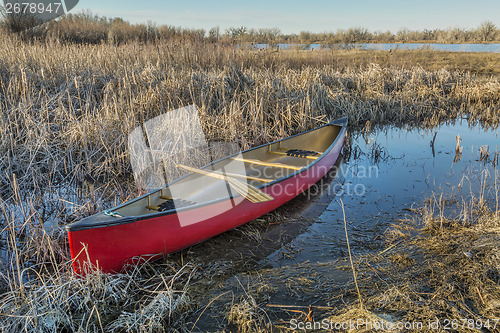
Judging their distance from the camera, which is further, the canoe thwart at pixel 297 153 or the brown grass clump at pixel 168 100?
the canoe thwart at pixel 297 153

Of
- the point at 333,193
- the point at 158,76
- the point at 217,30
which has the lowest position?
the point at 333,193

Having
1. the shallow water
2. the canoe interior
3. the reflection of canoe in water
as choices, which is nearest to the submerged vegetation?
the reflection of canoe in water

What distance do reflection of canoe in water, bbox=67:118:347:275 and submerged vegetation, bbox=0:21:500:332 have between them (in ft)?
0.64

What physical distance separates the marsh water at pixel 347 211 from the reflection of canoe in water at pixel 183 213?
259 millimetres

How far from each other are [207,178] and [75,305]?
95.3 inches

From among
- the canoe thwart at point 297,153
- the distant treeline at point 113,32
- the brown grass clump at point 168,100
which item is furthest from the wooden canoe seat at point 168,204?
the distant treeline at point 113,32

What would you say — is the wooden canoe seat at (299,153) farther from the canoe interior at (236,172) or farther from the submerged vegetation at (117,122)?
the submerged vegetation at (117,122)

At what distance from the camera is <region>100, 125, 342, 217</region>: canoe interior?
3.94 metres

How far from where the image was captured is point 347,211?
15.4 ft

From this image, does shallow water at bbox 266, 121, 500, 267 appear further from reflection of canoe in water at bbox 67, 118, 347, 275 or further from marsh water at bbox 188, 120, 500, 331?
reflection of canoe in water at bbox 67, 118, 347, 275

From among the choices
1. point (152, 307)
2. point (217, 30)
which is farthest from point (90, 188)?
point (217, 30)

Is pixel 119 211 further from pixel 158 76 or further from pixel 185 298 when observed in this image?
pixel 158 76

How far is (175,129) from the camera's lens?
617 cm

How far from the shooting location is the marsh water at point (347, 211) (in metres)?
3.12
